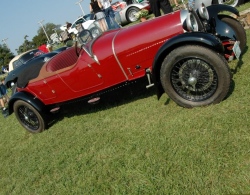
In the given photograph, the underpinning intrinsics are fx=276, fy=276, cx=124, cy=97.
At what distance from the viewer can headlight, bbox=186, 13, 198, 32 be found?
3551 millimetres

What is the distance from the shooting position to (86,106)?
5.61 meters

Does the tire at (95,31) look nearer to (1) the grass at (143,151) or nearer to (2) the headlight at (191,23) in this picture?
(1) the grass at (143,151)

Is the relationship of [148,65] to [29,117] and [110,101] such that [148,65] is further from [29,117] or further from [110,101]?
[29,117]

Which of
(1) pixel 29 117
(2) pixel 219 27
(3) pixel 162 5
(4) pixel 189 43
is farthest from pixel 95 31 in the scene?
(3) pixel 162 5

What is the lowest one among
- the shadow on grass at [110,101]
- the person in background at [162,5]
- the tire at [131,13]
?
the tire at [131,13]

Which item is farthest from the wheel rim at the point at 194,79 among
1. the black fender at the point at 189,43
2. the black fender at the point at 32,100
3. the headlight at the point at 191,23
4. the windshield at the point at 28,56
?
the windshield at the point at 28,56

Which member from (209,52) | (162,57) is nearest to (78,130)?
(162,57)

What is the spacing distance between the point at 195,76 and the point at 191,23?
0.72 metres

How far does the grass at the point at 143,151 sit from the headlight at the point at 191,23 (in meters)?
0.97

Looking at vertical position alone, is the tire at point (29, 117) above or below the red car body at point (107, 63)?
below

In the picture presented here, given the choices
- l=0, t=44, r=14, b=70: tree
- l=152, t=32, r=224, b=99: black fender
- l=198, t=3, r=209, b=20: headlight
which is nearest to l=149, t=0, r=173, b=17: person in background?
l=198, t=3, r=209, b=20: headlight

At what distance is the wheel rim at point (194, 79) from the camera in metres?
3.38

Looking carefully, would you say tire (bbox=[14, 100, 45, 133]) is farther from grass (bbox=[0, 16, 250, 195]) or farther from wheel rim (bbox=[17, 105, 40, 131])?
grass (bbox=[0, 16, 250, 195])

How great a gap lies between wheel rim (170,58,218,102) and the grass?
21 cm
